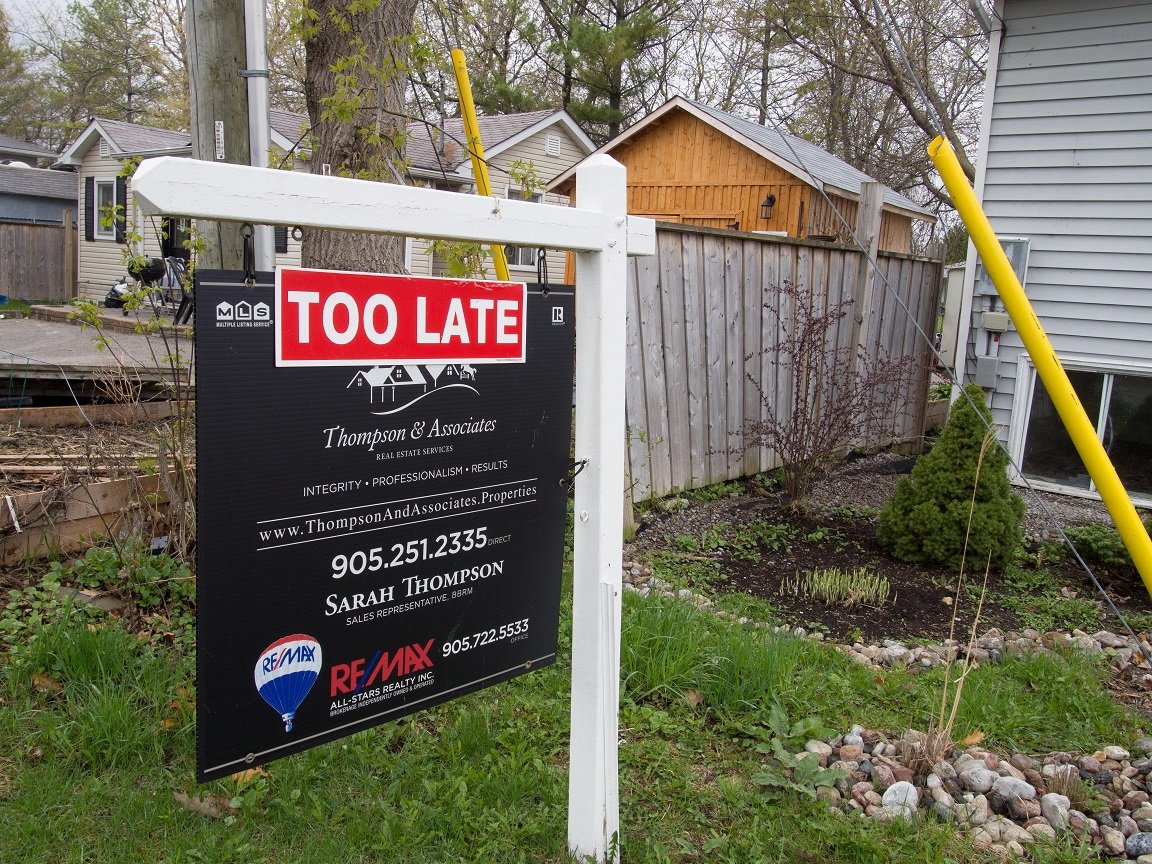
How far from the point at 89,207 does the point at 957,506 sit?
21.9m

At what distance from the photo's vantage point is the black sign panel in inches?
71.8

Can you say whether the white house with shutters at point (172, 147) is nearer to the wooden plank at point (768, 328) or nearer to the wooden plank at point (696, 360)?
the wooden plank at point (768, 328)

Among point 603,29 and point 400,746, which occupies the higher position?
point 603,29

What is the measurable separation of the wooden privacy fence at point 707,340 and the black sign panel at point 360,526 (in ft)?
11.8

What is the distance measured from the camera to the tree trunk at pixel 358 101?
4.15 metres

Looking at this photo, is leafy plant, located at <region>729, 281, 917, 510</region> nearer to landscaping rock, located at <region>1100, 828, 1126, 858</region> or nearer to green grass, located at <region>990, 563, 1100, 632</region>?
green grass, located at <region>990, 563, 1100, 632</region>

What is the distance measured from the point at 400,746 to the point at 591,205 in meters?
1.92

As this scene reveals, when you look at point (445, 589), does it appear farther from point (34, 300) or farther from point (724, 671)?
point (34, 300)

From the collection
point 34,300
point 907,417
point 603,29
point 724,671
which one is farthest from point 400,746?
point 603,29

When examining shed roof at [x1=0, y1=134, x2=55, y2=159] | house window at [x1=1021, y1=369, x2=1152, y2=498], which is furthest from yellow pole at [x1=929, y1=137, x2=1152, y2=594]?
shed roof at [x1=0, y1=134, x2=55, y2=159]

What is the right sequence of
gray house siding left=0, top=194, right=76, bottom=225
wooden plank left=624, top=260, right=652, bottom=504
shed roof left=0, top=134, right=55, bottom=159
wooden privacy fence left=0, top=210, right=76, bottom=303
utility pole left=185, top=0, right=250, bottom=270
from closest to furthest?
utility pole left=185, top=0, right=250, bottom=270
wooden plank left=624, top=260, right=652, bottom=504
wooden privacy fence left=0, top=210, right=76, bottom=303
gray house siding left=0, top=194, right=76, bottom=225
shed roof left=0, top=134, right=55, bottom=159

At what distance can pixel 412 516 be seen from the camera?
7.07 feet

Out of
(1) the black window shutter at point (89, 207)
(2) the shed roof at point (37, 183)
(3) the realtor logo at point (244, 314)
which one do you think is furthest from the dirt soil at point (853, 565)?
(2) the shed roof at point (37, 183)

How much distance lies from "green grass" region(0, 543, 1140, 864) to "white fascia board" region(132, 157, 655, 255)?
1665 millimetres
